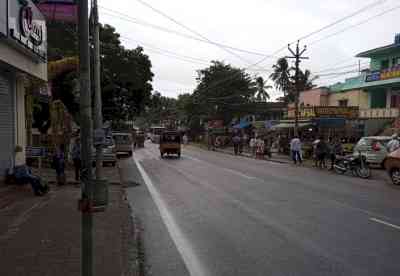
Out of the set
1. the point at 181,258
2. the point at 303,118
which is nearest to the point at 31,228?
the point at 181,258

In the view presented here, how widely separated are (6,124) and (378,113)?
2736 centimetres

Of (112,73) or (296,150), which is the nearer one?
(296,150)

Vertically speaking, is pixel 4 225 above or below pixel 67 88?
below

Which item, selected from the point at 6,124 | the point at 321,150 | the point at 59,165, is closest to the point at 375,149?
the point at 321,150

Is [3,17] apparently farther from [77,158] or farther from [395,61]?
[395,61]

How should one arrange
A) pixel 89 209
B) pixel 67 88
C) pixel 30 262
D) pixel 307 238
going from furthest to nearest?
pixel 67 88
pixel 307 238
pixel 30 262
pixel 89 209

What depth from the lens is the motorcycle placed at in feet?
65.7


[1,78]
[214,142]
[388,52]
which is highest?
[388,52]

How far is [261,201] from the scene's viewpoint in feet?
38.9

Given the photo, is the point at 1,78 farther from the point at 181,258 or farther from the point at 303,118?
the point at 303,118

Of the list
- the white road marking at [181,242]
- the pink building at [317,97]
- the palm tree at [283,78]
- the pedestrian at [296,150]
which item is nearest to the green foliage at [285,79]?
the palm tree at [283,78]

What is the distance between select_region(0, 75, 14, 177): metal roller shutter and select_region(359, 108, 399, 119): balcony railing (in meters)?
26.6

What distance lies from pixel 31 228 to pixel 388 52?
33.6 m

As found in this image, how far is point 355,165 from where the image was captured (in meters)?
20.5
